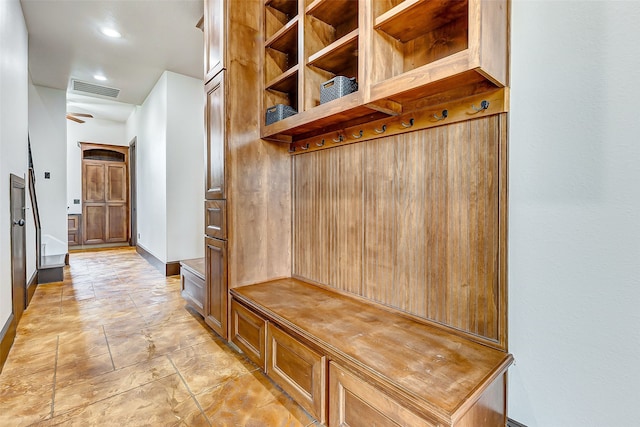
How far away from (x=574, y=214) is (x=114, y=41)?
469 centimetres

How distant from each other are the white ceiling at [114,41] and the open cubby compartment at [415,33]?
2398 millimetres

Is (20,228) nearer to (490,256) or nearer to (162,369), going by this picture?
(162,369)

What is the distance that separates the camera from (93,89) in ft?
16.7

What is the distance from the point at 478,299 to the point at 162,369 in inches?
76.1

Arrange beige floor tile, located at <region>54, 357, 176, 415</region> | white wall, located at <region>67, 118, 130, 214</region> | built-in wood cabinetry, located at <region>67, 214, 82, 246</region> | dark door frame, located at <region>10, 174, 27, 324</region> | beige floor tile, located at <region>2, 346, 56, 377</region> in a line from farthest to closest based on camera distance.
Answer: white wall, located at <region>67, 118, 130, 214</region>, built-in wood cabinetry, located at <region>67, 214, 82, 246</region>, dark door frame, located at <region>10, 174, 27, 324</region>, beige floor tile, located at <region>2, 346, 56, 377</region>, beige floor tile, located at <region>54, 357, 176, 415</region>

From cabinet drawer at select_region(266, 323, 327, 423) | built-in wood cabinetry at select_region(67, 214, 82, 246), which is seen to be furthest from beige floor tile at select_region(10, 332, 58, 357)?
built-in wood cabinetry at select_region(67, 214, 82, 246)

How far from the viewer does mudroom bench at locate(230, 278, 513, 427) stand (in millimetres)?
1026

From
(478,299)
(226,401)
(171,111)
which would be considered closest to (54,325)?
(226,401)

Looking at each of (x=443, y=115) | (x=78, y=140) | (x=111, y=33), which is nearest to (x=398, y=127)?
(x=443, y=115)

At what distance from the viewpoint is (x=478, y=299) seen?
1.36 m

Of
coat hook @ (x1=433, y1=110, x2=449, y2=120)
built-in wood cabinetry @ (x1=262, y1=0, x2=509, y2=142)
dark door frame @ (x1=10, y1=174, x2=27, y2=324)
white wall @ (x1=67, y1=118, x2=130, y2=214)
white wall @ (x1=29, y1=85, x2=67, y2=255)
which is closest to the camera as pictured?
built-in wood cabinetry @ (x1=262, y1=0, x2=509, y2=142)

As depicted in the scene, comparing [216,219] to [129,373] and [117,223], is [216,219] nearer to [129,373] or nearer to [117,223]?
[129,373]

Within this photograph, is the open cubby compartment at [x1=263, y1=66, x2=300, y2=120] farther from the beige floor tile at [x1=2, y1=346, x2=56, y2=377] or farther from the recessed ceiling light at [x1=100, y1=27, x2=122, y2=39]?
the recessed ceiling light at [x1=100, y1=27, x2=122, y2=39]

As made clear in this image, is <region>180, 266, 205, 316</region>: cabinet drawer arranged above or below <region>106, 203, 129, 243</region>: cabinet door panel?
below
